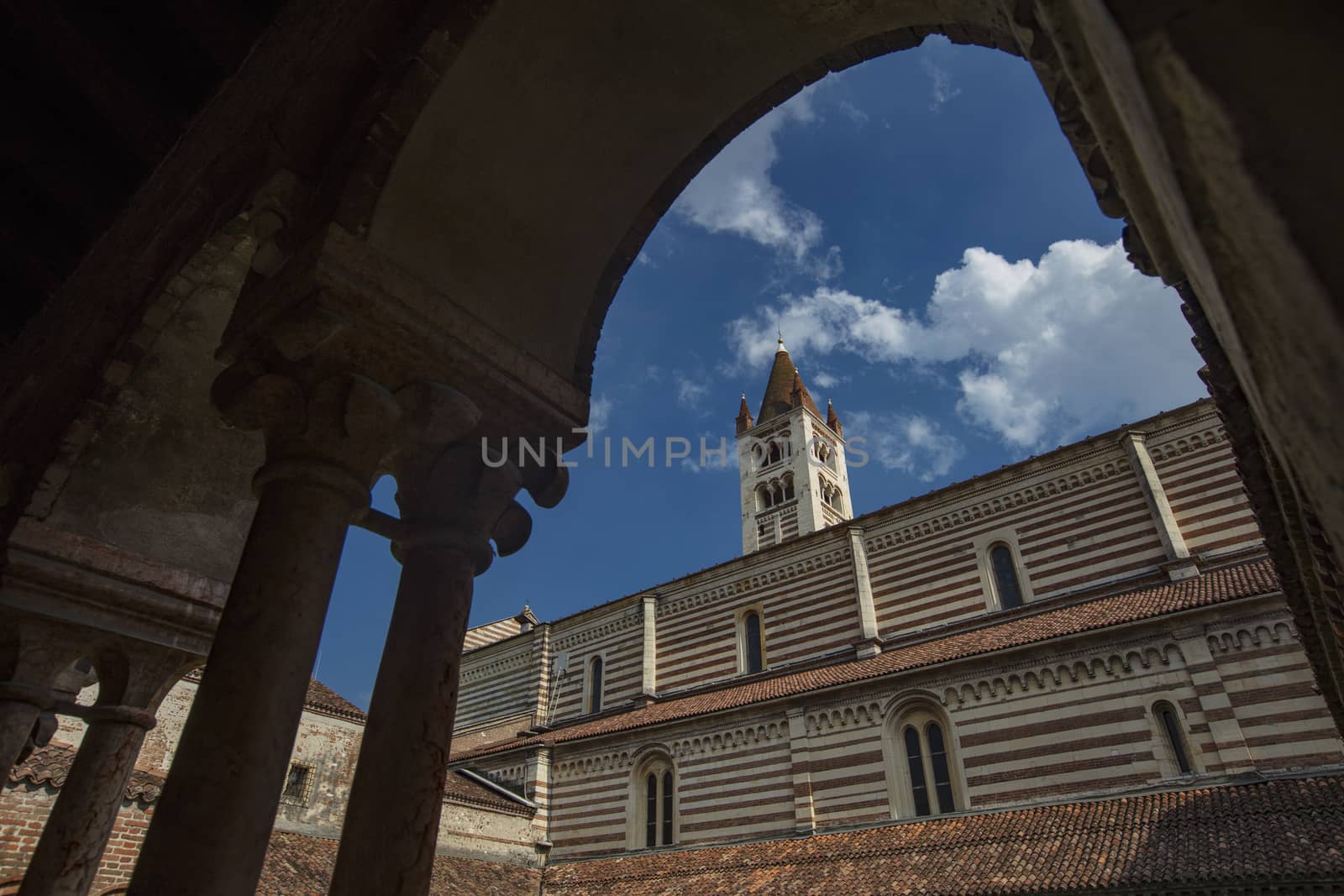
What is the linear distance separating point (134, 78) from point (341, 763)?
17.3m

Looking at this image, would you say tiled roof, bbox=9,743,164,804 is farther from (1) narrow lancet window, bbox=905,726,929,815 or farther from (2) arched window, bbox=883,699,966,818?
(1) narrow lancet window, bbox=905,726,929,815

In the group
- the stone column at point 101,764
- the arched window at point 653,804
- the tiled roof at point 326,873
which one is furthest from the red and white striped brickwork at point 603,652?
the stone column at point 101,764

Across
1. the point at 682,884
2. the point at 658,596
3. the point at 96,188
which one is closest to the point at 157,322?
the point at 96,188

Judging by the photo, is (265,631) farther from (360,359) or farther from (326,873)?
(326,873)

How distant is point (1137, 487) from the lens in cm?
1853

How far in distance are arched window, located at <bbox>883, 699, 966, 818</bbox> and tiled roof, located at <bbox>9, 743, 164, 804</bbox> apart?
12999mm

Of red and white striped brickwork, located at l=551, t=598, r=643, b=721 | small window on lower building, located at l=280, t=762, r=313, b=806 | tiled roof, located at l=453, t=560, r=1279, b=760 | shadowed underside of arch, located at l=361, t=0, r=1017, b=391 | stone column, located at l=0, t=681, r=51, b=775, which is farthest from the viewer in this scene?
red and white striped brickwork, located at l=551, t=598, r=643, b=721

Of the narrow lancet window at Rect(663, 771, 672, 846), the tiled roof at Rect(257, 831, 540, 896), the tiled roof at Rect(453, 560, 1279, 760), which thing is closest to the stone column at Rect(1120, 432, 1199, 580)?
the tiled roof at Rect(453, 560, 1279, 760)

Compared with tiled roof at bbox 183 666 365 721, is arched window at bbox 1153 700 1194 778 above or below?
below

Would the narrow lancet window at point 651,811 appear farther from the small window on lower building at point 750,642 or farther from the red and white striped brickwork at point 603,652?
the red and white striped brickwork at point 603,652

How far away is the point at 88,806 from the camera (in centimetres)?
427

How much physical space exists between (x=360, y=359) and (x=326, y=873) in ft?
52.5

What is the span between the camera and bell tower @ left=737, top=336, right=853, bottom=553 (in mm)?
38000

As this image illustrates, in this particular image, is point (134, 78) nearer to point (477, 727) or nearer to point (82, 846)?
point (82, 846)
